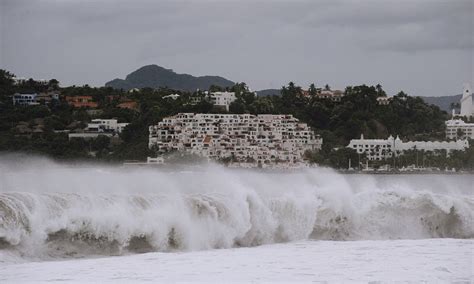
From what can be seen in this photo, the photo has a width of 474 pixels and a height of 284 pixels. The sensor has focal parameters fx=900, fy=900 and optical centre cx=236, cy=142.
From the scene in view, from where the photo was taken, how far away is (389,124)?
114 meters

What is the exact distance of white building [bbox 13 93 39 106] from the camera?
108863 millimetres

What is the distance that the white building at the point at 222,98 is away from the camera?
117 m

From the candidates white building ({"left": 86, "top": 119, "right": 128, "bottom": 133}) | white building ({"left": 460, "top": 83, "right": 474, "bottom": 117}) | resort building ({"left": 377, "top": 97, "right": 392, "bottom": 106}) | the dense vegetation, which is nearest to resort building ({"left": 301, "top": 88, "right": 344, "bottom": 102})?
the dense vegetation

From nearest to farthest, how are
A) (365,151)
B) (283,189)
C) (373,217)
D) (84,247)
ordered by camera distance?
(84,247) < (373,217) < (283,189) < (365,151)

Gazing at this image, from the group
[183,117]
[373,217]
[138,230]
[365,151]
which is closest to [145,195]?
[138,230]

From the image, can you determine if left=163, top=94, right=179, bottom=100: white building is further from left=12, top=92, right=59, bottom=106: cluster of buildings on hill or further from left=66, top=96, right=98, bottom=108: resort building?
left=12, top=92, right=59, bottom=106: cluster of buildings on hill

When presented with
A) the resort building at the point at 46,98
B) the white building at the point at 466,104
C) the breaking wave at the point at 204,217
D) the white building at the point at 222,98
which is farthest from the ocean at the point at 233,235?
the white building at the point at 466,104

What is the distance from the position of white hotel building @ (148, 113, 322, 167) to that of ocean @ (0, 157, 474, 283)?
2767 inches

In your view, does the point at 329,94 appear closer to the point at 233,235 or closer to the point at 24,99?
the point at 24,99

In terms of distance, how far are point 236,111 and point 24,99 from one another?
26.4 m

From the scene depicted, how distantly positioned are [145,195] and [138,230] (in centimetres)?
251

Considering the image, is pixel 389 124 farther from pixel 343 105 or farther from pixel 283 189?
pixel 283 189

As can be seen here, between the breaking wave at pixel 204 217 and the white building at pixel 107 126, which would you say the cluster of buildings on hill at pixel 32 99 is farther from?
the breaking wave at pixel 204 217

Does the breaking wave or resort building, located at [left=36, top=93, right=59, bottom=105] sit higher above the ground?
resort building, located at [left=36, top=93, right=59, bottom=105]
